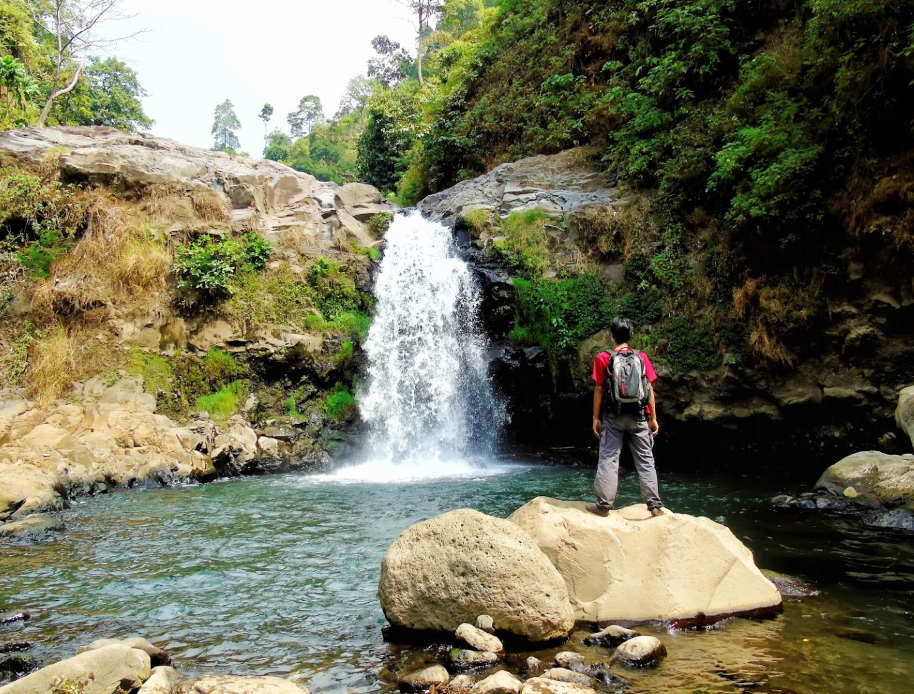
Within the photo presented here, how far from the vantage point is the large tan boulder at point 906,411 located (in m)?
8.06

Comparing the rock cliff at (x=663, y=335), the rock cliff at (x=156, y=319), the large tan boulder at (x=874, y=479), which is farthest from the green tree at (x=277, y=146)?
the large tan boulder at (x=874, y=479)

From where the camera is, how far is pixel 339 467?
44.4ft

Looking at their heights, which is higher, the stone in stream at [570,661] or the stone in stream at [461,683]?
the stone in stream at [461,683]

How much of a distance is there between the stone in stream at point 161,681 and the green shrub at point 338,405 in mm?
10503

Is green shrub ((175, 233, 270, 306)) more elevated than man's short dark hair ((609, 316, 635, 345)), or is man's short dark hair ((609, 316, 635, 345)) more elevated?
green shrub ((175, 233, 270, 306))

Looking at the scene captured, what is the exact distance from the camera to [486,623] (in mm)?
4262

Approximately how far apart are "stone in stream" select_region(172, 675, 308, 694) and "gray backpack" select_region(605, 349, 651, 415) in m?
3.54

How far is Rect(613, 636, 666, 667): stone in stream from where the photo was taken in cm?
386

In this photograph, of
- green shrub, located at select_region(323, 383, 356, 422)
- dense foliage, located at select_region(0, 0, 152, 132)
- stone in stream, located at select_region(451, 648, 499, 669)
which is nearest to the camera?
stone in stream, located at select_region(451, 648, 499, 669)

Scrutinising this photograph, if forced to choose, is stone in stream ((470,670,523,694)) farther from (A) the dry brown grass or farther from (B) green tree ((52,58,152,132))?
(B) green tree ((52,58,152,132))

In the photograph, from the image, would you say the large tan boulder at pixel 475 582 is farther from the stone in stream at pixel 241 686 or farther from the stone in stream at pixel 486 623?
the stone in stream at pixel 241 686

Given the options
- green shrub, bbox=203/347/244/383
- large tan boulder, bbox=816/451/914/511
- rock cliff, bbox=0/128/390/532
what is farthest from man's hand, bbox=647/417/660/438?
green shrub, bbox=203/347/244/383

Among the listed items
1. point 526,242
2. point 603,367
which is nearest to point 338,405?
point 526,242

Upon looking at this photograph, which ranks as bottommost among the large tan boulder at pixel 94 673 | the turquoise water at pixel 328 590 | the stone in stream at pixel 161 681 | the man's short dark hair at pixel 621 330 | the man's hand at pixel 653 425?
the turquoise water at pixel 328 590
